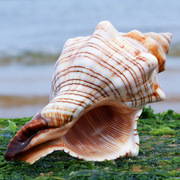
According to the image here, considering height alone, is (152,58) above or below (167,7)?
below

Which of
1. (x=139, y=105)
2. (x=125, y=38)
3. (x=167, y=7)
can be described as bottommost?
(x=139, y=105)

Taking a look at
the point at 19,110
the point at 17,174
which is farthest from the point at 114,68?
the point at 19,110

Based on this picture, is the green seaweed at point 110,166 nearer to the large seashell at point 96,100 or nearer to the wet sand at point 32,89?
the large seashell at point 96,100

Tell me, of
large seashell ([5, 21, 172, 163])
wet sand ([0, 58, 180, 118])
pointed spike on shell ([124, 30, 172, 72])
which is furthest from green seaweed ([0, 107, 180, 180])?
wet sand ([0, 58, 180, 118])

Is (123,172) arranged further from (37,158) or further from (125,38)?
(125,38)

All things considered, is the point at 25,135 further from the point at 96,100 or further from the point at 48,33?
the point at 48,33

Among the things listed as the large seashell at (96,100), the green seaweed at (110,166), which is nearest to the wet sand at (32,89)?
the green seaweed at (110,166)
